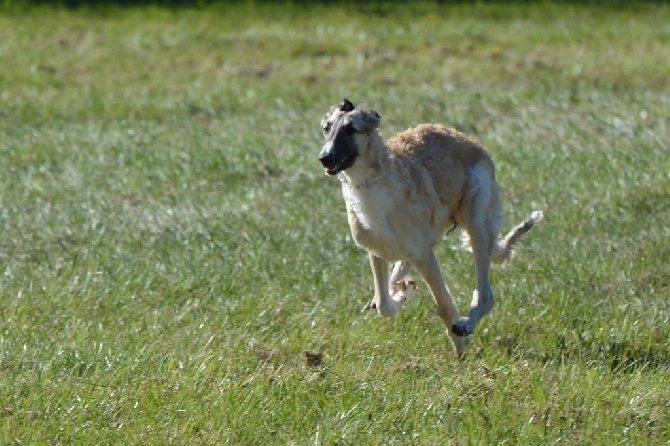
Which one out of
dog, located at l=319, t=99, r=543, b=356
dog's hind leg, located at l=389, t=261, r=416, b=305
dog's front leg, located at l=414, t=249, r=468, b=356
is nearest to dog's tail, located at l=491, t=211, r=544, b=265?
dog, located at l=319, t=99, r=543, b=356

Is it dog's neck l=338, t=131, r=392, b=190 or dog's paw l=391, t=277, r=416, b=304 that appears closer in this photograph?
dog's neck l=338, t=131, r=392, b=190

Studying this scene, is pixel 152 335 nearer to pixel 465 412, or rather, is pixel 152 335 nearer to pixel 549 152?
pixel 465 412

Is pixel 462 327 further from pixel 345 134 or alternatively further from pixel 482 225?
pixel 345 134

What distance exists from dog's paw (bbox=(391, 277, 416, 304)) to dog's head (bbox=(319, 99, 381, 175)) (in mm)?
1320

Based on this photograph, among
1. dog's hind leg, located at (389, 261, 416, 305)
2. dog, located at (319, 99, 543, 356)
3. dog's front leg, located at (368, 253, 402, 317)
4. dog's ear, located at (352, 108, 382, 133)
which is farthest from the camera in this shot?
dog's hind leg, located at (389, 261, 416, 305)

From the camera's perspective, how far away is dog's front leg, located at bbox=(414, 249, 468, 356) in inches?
289

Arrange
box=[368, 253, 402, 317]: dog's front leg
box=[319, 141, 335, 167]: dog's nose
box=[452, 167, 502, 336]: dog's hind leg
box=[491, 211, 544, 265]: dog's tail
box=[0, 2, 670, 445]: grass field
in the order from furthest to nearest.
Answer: box=[491, 211, 544, 265]: dog's tail → box=[452, 167, 502, 336]: dog's hind leg → box=[368, 253, 402, 317]: dog's front leg → box=[319, 141, 335, 167]: dog's nose → box=[0, 2, 670, 445]: grass field

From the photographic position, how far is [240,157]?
12.7m

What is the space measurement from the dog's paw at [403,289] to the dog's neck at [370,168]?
1.08 metres

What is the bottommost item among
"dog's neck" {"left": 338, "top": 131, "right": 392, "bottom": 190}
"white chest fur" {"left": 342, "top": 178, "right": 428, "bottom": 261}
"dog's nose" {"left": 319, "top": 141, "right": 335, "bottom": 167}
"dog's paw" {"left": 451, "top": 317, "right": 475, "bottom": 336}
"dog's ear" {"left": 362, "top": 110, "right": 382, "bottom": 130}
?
"dog's paw" {"left": 451, "top": 317, "right": 475, "bottom": 336}

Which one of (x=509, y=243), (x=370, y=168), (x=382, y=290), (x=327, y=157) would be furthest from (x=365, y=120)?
(x=509, y=243)

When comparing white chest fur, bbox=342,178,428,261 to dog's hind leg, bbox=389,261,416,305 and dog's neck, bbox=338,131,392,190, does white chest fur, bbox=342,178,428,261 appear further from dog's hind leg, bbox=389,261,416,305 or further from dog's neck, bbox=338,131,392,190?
dog's hind leg, bbox=389,261,416,305

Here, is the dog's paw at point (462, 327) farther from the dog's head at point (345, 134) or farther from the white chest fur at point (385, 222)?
the dog's head at point (345, 134)

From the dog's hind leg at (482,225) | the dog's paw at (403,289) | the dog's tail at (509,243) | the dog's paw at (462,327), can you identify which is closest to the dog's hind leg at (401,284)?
the dog's paw at (403,289)
